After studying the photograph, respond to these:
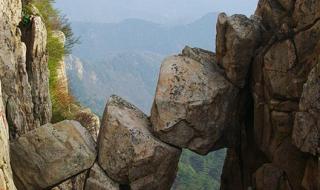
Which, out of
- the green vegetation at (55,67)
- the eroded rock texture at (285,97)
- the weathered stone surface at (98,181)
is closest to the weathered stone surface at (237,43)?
the eroded rock texture at (285,97)

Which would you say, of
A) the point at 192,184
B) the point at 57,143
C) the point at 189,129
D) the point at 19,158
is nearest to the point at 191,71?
the point at 189,129

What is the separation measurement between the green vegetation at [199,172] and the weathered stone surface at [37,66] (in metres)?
85.0

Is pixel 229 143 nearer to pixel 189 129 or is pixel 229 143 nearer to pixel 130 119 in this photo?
pixel 189 129

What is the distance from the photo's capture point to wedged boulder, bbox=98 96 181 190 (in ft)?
80.0

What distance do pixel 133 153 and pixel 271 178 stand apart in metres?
6.92

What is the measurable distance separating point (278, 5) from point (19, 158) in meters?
15.0

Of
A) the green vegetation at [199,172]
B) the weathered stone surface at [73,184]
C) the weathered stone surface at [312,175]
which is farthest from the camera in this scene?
the green vegetation at [199,172]

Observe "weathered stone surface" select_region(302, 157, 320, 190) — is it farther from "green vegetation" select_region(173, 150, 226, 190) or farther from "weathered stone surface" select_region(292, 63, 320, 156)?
"green vegetation" select_region(173, 150, 226, 190)

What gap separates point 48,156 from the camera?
80.3ft

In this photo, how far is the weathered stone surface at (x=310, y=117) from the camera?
749 inches

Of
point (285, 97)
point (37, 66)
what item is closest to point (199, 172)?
point (37, 66)

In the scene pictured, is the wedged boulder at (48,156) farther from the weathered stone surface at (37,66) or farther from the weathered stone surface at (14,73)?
the weathered stone surface at (37,66)

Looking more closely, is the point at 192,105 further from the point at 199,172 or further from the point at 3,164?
the point at 199,172

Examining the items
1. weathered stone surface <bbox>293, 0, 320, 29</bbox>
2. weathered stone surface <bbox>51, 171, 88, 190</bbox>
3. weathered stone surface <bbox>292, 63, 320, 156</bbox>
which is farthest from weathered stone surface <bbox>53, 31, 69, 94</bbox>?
weathered stone surface <bbox>292, 63, 320, 156</bbox>
